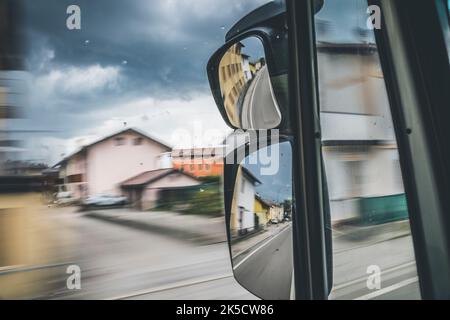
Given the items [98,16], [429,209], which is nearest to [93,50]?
[98,16]

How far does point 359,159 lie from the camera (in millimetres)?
1759

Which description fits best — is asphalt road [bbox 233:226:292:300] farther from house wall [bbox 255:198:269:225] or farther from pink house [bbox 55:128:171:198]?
pink house [bbox 55:128:171:198]

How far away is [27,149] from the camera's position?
4.57 feet

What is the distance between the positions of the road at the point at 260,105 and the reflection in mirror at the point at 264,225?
0.11m

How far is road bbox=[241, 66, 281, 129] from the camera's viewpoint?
1693mm

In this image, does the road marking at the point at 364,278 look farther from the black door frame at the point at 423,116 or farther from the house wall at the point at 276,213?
the house wall at the point at 276,213

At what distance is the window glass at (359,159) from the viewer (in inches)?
68.6

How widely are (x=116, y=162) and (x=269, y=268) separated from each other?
762mm

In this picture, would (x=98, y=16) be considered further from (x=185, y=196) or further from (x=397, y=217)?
(x=397, y=217)

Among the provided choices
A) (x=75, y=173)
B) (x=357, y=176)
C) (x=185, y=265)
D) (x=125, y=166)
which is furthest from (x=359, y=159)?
(x=75, y=173)

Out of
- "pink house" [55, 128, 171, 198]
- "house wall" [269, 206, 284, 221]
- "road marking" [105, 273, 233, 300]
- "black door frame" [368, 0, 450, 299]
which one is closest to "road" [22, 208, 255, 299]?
"road marking" [105, 273, 233, 300]

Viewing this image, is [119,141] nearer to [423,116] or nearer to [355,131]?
[355,131]

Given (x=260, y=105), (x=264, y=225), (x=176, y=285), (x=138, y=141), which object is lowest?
(x=176, y=285)
